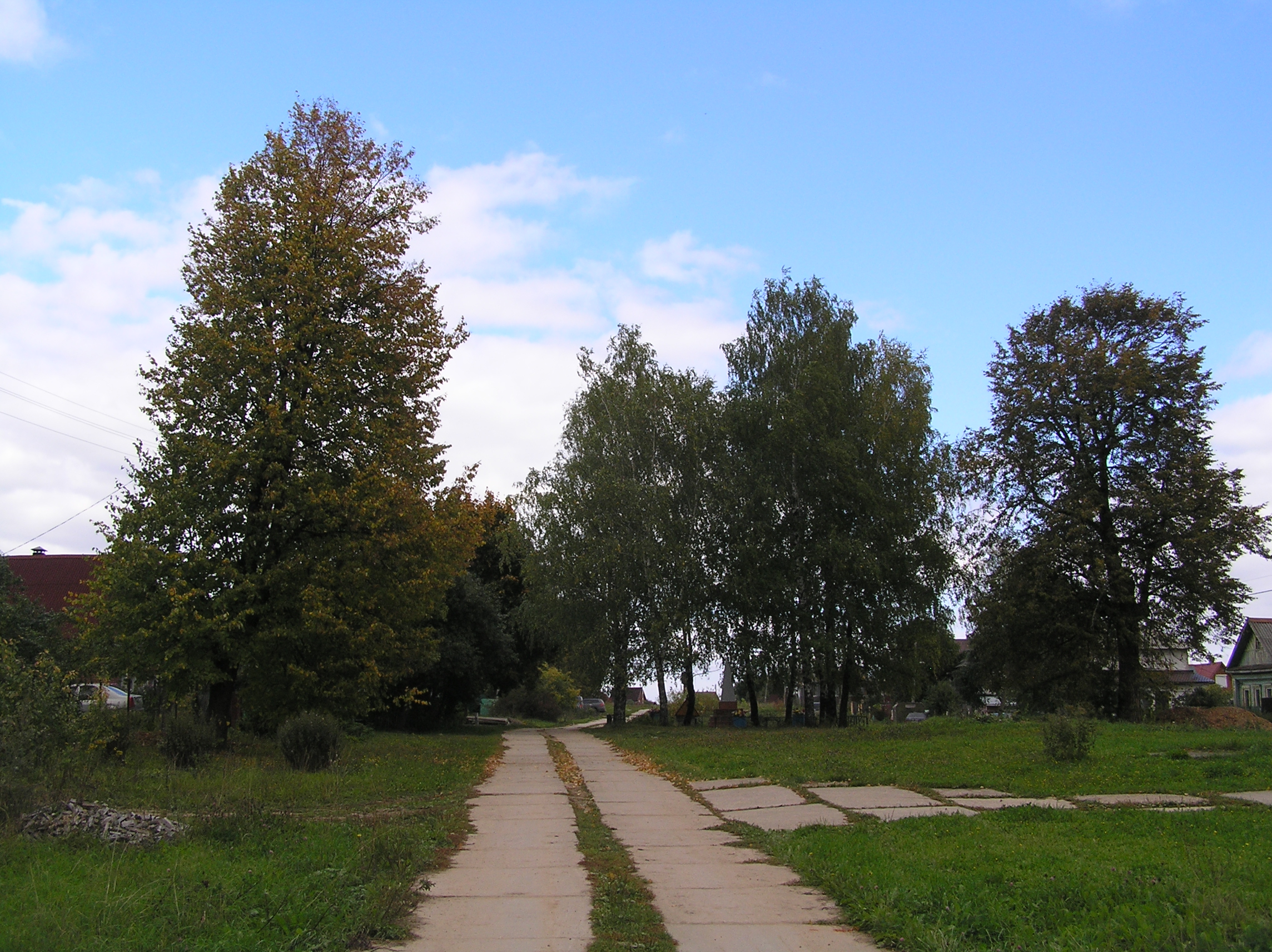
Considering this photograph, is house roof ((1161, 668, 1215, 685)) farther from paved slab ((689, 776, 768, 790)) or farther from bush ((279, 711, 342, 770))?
bush ((279, 711, 342, 770))

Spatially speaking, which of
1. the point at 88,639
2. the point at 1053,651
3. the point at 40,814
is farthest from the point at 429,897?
the point at 1053,651

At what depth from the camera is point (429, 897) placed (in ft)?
19.1

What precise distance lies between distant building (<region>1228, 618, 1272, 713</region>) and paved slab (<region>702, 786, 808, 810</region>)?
180ft

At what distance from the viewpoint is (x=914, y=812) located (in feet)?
29.9

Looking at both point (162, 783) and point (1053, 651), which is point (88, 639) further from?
point (1053, 651)

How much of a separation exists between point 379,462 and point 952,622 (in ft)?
65.7

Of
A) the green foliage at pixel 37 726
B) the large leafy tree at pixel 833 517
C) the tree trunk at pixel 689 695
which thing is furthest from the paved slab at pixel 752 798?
the tree trunk at pixel 689 695

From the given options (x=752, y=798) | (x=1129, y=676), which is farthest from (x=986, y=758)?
(x=1129, y=676)

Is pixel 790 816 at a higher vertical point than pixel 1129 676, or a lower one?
lower

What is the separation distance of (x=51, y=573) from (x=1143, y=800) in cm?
4675

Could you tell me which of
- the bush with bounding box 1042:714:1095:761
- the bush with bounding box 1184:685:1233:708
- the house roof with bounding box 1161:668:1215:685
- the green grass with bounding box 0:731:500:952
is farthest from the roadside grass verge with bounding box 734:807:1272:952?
the house roof with bounding box 1161:668:1215:685

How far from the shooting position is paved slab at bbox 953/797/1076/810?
910 cm

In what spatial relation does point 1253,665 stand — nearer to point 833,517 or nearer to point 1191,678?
point 1191,678

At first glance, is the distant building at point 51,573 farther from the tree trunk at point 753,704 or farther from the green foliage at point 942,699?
the green foliage at point 942,699
